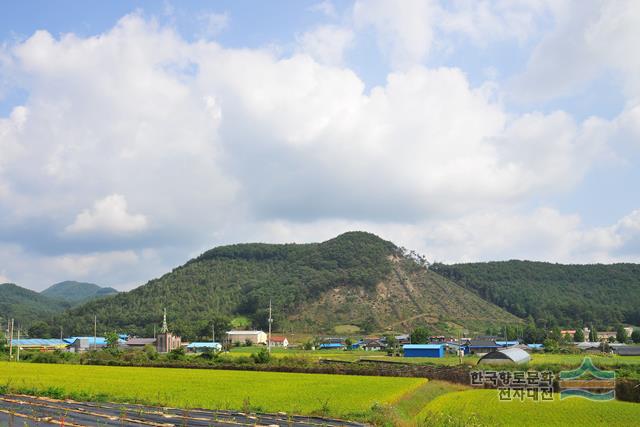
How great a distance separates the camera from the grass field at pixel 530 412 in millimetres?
29203

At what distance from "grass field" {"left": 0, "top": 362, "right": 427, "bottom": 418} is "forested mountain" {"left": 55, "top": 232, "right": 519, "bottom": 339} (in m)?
83.5

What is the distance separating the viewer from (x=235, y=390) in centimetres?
3962

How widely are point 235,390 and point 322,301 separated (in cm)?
12375

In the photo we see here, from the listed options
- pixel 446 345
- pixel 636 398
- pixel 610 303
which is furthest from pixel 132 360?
pixel 610 303

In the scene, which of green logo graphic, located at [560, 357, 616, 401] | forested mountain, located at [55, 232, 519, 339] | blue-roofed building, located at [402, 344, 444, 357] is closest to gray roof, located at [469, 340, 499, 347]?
blue-roofed building, located at [402, 344, 444, 357]

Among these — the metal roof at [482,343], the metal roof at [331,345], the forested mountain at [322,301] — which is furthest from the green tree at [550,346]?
the metal roof at [331,345]

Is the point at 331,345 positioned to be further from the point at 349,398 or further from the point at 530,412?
the point at 530,412

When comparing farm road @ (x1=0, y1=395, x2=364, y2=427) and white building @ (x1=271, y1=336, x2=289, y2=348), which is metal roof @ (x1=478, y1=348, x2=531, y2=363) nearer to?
farm road @ (x1=0, y1=395, x2=364, y2=427)

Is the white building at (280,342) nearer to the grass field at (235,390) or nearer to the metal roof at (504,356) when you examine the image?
the metal roof at (504,356)

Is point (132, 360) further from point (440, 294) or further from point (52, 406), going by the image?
point (440, 294)

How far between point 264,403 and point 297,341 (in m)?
104

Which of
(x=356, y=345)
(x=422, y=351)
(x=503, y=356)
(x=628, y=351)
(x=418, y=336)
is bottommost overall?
(x=356, y=345)

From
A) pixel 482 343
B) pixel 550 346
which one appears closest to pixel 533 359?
pixel 482 343

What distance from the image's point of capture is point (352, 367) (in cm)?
5553
